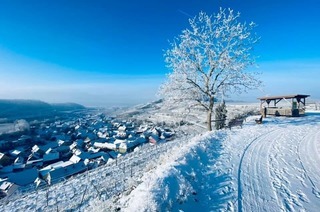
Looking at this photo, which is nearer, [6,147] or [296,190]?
[296,190]

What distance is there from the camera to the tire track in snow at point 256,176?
535cm

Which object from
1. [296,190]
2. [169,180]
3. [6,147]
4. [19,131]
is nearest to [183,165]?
[169,180]

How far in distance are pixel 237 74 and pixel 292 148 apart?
9129 millimetres

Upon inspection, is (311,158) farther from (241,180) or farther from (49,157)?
(49,157)

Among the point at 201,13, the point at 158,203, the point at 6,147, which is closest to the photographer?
the point at 158,203

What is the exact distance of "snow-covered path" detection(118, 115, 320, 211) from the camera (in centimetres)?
519

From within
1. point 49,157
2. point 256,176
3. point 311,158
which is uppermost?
point 256,176

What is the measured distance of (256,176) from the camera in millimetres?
7125

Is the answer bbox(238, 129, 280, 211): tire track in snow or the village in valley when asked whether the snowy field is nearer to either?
bbox(238, 129, 280, 211): tire track in snow

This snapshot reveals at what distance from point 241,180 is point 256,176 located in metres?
0.76

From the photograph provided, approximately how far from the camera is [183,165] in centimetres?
735

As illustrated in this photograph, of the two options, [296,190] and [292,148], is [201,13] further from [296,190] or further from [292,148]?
[296,190]

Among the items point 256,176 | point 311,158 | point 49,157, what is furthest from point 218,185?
point 49,157

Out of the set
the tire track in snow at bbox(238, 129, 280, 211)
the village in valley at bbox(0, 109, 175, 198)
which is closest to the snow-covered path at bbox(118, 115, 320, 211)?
the tire track in snow at bbox(238, 129, 280, 211)
